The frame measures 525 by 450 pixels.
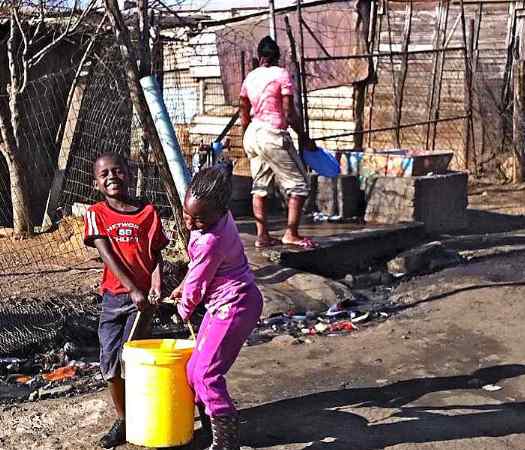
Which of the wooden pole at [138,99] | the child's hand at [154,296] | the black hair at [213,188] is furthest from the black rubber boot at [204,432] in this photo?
the wooden pole at [138,99]

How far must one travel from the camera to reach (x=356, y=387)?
206 inches

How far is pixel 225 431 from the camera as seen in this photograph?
4.04 m

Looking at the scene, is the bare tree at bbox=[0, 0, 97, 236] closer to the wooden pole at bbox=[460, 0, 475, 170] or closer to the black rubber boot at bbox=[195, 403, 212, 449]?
the black rubber boot at bbox=[195, 403, 212, 449]

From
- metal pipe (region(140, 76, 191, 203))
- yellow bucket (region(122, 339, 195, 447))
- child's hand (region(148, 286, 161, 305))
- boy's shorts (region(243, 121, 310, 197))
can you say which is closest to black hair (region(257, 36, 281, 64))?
boy's shorts (region(243, 121, 310, 197))

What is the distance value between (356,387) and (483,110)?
10.4m

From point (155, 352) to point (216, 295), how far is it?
381mm

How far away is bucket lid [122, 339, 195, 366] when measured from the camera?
13.3 feet

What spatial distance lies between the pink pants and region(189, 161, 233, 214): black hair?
43cm

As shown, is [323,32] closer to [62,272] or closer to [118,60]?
[118,60]

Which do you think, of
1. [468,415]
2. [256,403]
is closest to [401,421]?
[468,415]

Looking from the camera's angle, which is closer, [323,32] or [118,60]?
[118,60]

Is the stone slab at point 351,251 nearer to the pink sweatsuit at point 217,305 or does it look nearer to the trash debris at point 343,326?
the trash debris at point 343,326

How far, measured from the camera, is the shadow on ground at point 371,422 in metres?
4.45

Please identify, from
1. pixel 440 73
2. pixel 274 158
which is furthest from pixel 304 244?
pixel 440 73
